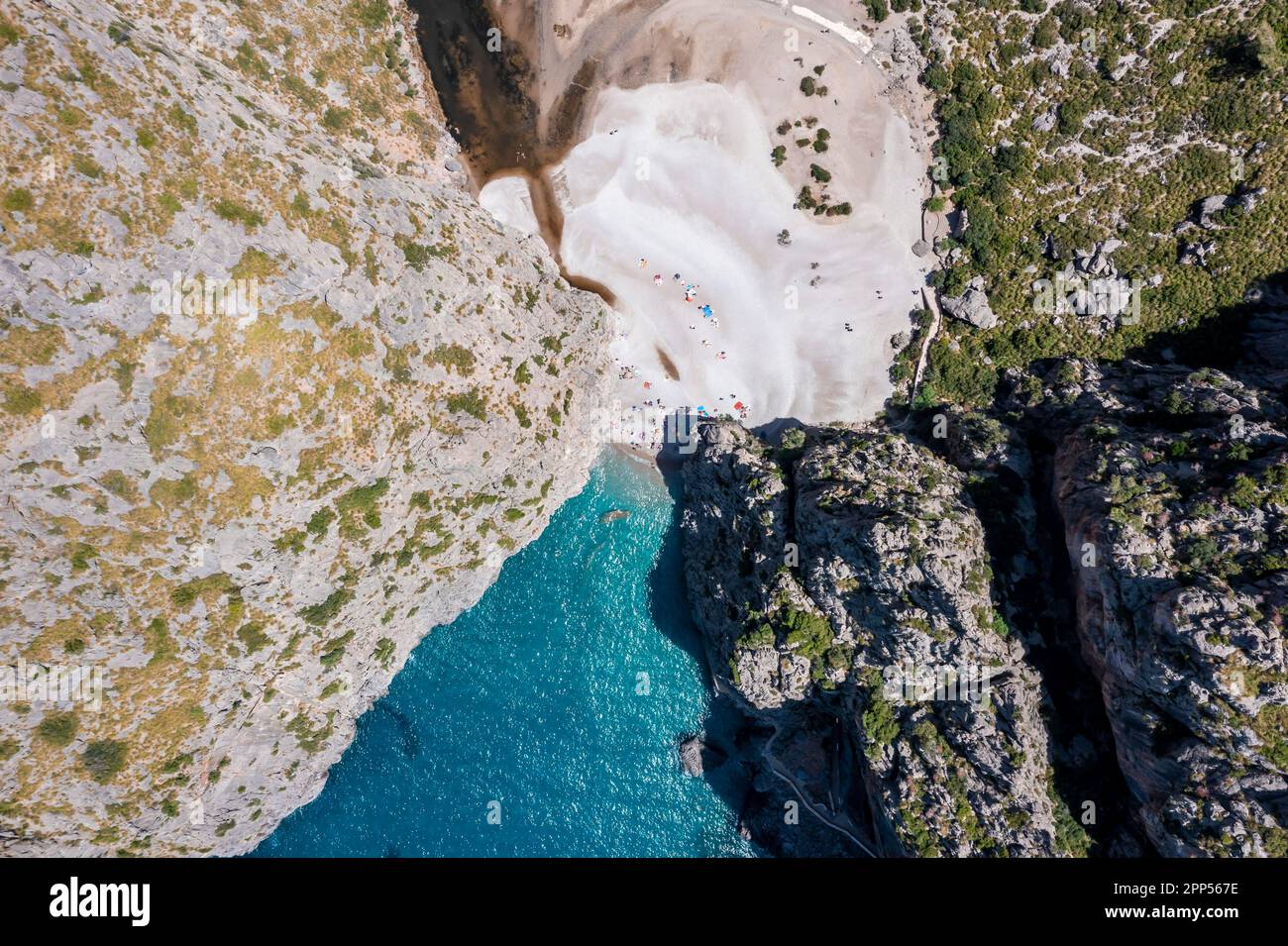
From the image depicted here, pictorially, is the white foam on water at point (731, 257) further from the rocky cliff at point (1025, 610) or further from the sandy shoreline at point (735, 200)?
the rocky cliff at point (1025, 610)

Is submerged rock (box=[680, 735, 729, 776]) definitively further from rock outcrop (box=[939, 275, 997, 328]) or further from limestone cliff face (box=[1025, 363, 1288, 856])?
rock outcrop (box=[939, 275, 997, 328])

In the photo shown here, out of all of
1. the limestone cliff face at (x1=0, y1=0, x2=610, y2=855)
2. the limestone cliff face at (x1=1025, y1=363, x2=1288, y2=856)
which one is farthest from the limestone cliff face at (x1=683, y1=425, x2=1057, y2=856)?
the limestone cliff face at (x1=0, y1=0, x2=610, y2=855)

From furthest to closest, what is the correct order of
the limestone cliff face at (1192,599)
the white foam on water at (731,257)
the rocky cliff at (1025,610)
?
the white foam on water at (731,257), the rocky cliff at (1025,610), the limestone cliff face at (1192,599)

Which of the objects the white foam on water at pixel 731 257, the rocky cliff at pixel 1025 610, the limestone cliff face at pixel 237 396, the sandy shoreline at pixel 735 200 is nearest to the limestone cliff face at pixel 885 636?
the rocky cliff at pixel 1025 610

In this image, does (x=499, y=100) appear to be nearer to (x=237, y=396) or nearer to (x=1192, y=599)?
(x=237, y=396)
